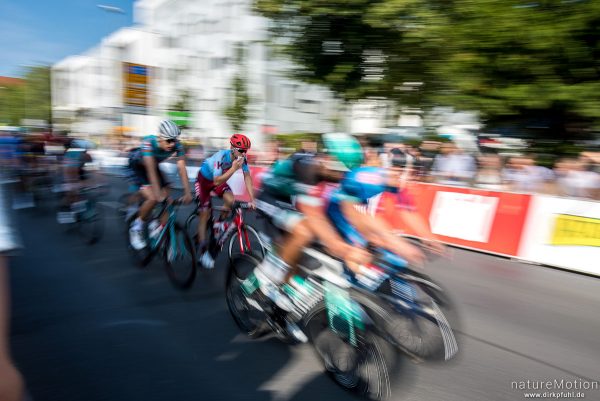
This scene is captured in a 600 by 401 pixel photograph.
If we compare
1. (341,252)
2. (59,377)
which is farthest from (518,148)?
(59,377)

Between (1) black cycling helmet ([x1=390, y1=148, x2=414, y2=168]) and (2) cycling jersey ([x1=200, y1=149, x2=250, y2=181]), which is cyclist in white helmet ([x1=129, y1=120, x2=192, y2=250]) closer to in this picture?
(2) cycling jersey ([x1=200, y1=149, x2=250, y2=181])

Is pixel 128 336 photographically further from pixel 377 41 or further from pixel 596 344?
pixel 377 41

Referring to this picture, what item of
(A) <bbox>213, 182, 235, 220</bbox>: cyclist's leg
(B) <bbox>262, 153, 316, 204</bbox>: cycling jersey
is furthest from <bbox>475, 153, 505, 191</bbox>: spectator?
(A) <bbox>213, 182, 235, 220</bbox>: cyclist's leg

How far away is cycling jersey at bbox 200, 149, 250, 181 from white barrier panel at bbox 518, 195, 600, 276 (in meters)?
5.10

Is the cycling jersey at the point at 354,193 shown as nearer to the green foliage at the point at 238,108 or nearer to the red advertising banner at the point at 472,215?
the red advertising banner at the point at 472,215

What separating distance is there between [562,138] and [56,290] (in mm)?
14865

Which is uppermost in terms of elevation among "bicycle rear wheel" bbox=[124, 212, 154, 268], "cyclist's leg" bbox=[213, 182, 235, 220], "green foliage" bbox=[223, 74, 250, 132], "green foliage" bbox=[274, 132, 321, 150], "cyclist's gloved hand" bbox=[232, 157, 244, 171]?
"green foliage" bbox=[223, 74, 250, 132]

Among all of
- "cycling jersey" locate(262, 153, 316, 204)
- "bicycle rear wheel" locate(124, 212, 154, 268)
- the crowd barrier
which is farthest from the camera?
the crowd barrier

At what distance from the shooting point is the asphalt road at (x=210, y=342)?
3.33 m

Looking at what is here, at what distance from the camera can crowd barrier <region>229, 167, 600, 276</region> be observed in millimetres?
7164

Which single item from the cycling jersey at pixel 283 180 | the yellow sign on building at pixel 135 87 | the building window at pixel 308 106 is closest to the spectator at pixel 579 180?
the cycling jersey at pixel 283 180

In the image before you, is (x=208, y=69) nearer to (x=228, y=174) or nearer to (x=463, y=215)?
(x=463, y=215)

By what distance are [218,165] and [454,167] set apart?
22.3ft

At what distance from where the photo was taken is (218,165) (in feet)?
18.6
